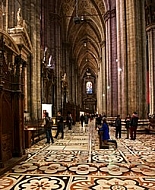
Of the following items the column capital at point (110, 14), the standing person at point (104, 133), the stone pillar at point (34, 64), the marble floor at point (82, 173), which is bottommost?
the marble floor at point (82, 173)

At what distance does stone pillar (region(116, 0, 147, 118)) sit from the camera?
16.8 meters

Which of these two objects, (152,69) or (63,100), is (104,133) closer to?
(152,69)

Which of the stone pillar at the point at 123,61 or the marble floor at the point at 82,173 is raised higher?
the stone pillar at the point at 123,61

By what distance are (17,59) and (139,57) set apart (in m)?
10.5

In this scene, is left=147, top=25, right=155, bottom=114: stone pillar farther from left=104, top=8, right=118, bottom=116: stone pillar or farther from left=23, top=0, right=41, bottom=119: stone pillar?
left=23, top=0, right=41, bottom=119: stone pillar

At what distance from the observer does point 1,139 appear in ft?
21.2

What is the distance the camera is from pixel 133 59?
17.0 metres

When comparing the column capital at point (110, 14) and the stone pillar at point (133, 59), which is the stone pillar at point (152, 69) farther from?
the stone pillar at point (133, 59)

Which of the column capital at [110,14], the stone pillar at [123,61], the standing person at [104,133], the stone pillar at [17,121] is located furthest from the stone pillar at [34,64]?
the column capital at [110,14]

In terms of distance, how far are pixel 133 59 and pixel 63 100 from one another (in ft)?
55.5

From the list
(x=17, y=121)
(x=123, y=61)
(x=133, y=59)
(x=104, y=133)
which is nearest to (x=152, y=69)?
(x=123, y=61)

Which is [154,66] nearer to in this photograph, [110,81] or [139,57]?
[110,81]

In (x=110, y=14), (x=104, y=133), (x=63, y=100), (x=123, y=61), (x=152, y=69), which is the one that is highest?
(x=110, y=14)

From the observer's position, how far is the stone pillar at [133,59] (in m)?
16.8
